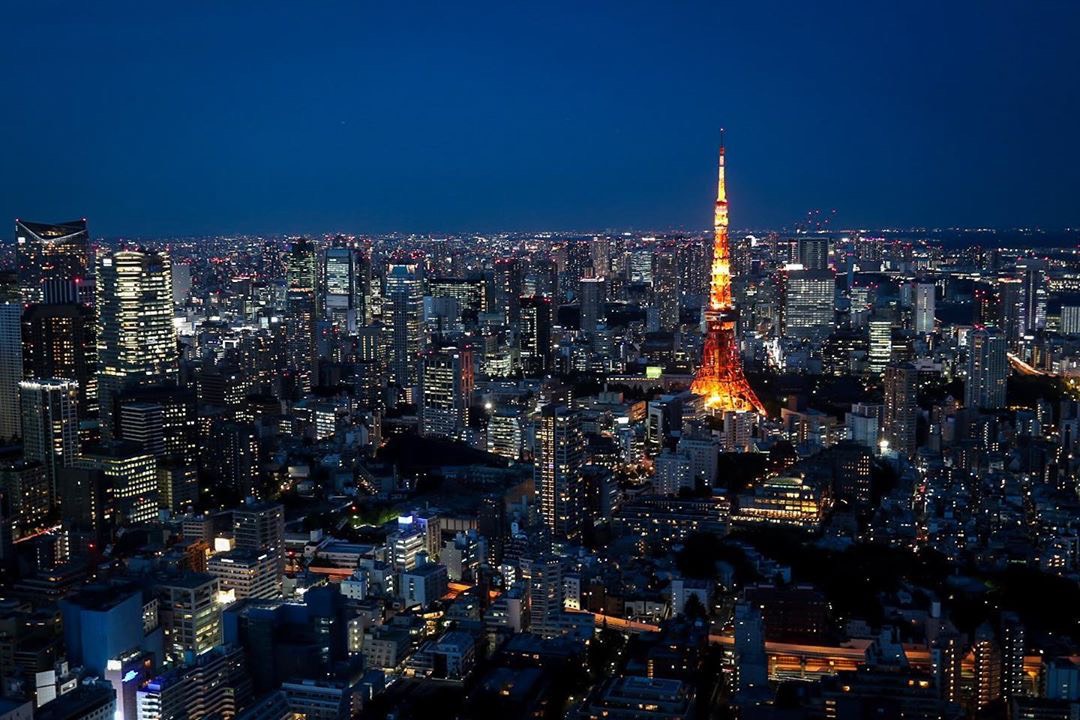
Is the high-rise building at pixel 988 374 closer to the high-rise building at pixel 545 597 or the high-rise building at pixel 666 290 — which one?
the high-rise building at pixel 666 290

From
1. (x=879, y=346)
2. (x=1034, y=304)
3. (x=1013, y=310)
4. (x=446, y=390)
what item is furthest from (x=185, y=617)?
(x=1034, y=304)

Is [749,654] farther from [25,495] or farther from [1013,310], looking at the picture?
[1013,310]

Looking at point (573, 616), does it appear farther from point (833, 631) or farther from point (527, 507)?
point (527, 507)

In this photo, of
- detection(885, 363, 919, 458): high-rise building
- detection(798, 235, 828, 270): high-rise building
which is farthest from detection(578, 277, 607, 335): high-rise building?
detection(885, 363, 919, 458): high-rise building

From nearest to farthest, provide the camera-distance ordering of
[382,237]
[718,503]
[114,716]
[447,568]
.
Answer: [114,716] < [447,568] < [718,503] < [382,237]

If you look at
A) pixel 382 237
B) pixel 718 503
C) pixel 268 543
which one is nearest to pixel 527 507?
pixel 718 503

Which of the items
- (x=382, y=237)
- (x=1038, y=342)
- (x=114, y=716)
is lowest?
(x=114, y=716)

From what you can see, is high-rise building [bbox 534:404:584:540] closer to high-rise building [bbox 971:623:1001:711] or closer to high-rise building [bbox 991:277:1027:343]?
high-rise building [bbox 971:623:1001:711]
